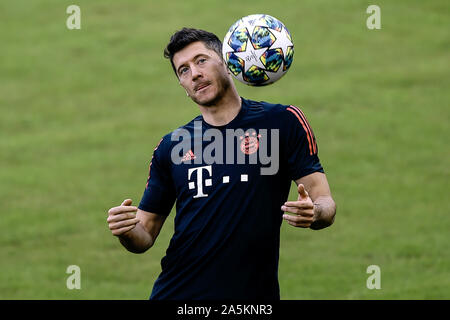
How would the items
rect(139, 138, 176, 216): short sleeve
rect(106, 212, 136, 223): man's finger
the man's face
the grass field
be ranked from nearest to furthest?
rect(106, 212, 136, 223): man's finger < the man's face < rect(139, 138, 176, 216): short sleeve < the grass field

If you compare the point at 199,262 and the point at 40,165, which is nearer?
the point at 199,262

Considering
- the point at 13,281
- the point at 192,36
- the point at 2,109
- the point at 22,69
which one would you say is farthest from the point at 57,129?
the point at 192,36

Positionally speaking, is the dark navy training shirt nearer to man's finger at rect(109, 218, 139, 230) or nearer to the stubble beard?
the stubble beard

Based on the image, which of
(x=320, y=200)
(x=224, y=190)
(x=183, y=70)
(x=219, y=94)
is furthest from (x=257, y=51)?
(x=320, y=200)

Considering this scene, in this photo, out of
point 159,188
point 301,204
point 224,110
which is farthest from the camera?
point 159,188

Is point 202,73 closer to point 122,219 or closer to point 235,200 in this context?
point 235,200

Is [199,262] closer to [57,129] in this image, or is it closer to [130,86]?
[57,129]

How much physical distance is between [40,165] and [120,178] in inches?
83.8

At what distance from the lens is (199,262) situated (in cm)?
644

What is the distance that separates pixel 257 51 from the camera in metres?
6.65

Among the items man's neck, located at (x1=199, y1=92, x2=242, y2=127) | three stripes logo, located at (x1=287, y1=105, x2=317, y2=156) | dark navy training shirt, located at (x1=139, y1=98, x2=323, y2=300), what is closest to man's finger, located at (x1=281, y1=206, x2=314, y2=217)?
dark navy training shirt, located at (x1=139, y1=98, x2=323, y2=300)

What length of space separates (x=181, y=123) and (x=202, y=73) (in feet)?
44.9

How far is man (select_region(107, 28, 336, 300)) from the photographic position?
631 cm
